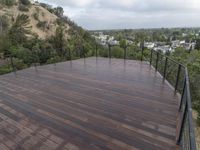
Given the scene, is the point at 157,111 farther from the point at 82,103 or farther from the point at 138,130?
the point at 82,103

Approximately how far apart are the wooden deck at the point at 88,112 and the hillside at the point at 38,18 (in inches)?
730

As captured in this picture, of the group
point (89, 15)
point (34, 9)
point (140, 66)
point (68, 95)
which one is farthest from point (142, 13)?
point (68, 95)

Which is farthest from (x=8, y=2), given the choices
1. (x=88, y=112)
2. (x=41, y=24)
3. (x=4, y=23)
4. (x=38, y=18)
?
(x=88, y=112)

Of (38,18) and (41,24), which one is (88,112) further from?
(38,18)

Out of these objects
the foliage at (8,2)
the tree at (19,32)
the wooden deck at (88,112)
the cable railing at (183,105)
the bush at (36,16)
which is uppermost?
the foliage at (8,2)

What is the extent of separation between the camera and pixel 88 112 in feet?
10.5

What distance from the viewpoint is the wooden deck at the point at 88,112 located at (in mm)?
2400

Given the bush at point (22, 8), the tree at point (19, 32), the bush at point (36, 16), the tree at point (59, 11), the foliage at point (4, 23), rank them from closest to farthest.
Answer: the tree at point (19, 32) < the foliage at point (4, 23) < the bush at point (22, 8) < the bush at point (36, 16) < the tree at point (59, 11)

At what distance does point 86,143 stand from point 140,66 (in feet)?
15.3

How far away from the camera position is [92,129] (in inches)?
106

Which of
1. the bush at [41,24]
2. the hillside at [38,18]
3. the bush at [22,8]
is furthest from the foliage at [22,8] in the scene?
the bush at [41,24]

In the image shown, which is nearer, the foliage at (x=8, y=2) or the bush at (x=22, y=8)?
the foliage at (x=8, y=2)

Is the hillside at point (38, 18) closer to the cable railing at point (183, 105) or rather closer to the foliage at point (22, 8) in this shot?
the foliage at point (22, 8)

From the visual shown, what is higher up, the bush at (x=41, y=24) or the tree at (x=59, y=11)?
the tree at (x=59, y=11)
